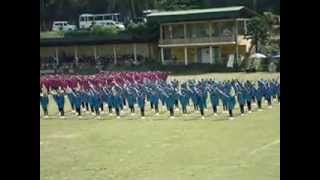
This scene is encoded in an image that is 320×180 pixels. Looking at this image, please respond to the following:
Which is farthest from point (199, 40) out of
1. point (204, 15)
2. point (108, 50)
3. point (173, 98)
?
point (173, 98)

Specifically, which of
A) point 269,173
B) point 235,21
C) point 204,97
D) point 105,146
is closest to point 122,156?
point 105,146

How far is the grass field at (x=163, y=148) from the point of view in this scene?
6.56m

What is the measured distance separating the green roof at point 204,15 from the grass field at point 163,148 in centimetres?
1705

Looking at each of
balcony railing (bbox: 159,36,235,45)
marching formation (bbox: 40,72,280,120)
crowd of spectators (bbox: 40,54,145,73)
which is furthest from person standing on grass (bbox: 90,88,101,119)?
crowd of spectators (bbox: 40,54,145,73)

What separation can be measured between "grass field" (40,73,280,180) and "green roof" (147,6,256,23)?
17049mm

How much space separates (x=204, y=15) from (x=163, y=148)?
21918 mm

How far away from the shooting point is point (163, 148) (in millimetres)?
8492

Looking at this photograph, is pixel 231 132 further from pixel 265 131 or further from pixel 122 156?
pixel 122 156

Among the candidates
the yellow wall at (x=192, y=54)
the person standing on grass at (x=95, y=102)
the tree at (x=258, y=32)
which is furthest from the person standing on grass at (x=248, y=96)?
the yellow wall at (x=192, y=54)

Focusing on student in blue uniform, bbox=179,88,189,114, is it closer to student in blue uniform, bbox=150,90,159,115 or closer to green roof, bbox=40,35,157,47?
student in blue uniform, bbox=150,90,159,115

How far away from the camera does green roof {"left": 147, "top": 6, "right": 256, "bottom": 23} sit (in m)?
29.4

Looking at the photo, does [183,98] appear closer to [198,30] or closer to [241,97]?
[241,97]
